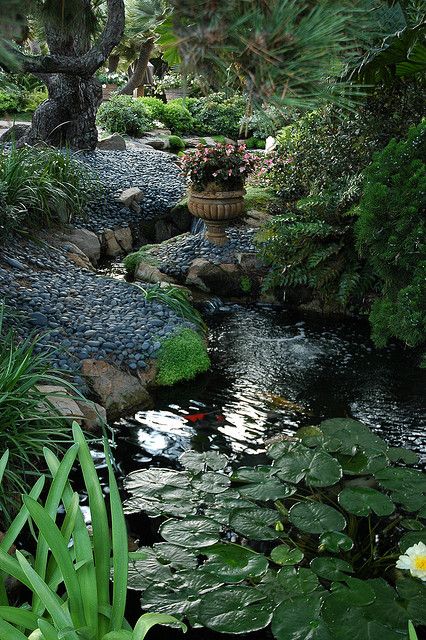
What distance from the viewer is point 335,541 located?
2.97 meters

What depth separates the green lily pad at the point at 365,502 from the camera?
3.11 metres

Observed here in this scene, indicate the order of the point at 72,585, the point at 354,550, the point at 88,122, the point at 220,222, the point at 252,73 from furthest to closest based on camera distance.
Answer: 1. the point at 88,122
2. the point at 220,222
3. the point at 354,550
4. the point at 72,585
5. the point at 252,73

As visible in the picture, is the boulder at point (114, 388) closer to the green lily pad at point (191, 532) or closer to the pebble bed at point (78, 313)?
the pebble bed at point (78, 313)

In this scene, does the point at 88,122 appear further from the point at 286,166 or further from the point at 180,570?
the point at 180,570

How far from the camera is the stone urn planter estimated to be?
745cm

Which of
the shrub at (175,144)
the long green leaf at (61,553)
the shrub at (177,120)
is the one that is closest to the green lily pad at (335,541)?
the long green leaf at (61,553)

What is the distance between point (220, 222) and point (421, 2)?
633cm

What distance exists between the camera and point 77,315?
568 centimetres

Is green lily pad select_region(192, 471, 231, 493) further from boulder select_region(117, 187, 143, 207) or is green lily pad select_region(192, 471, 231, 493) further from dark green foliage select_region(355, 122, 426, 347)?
boulder select_region(117, 187, 143, 207)

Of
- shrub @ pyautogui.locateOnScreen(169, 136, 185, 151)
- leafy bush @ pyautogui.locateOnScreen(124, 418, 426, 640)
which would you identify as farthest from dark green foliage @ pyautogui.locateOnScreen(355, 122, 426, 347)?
shrub @ pyautogui.locateOnScreen(169, 136, 185, 151)

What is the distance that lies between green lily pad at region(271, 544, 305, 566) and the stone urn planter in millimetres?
4919

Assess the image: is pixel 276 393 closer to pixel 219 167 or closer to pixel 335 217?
pixel 335 217

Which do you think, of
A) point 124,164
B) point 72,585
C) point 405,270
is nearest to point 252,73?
point 72,585

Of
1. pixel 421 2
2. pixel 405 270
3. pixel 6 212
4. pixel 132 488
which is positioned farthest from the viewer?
pixel 6 212
